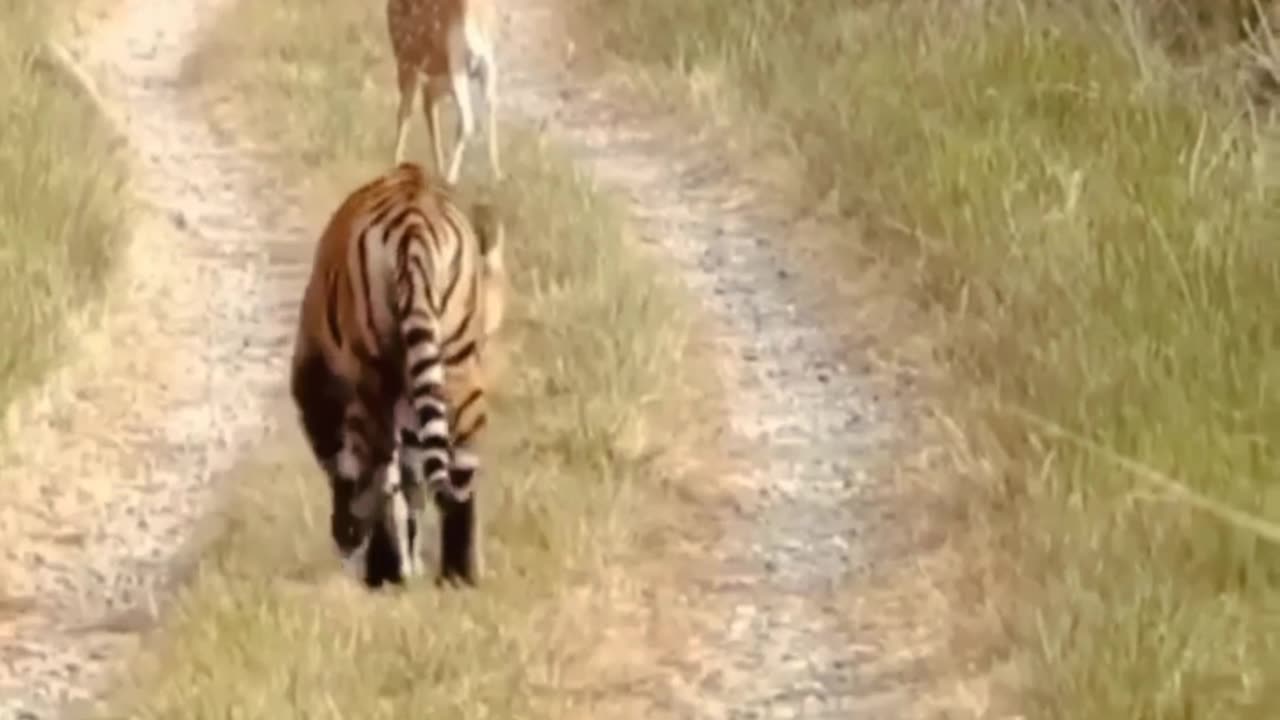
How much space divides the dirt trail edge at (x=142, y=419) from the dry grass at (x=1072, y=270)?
77 centimetres

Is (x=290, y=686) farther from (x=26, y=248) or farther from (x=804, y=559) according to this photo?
(x=26, y=248)

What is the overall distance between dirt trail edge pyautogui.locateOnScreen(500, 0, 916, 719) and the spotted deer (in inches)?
8.3

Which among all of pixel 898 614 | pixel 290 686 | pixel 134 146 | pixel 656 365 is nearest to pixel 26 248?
pixel 134 146

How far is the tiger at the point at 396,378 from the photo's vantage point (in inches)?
84.8

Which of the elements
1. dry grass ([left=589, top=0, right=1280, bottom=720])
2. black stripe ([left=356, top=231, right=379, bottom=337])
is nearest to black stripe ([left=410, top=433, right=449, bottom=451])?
black stripe ([left=356, top=231, right=379, bottom=337])

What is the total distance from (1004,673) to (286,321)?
3.09 feet

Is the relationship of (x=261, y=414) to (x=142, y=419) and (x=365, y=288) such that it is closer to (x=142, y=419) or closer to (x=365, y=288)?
(x=142, y=419)

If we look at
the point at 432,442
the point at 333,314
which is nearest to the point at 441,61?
the point at 333,314

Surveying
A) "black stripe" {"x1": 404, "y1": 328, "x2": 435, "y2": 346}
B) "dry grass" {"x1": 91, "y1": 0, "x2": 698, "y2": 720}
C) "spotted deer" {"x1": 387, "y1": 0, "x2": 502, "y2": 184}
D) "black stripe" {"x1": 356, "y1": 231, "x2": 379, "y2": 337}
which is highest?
"spotted deer" {"x1": 387, "y1": 0, "x2": 502, "y2": 184}

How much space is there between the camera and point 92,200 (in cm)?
298

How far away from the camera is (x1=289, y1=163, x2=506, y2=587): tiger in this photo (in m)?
2.15

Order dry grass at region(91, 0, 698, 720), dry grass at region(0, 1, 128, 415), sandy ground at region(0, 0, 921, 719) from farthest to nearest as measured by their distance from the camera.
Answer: dry grass at region(0, 1, 128, 415)
sandy ground at region(0, 0, 921, 719)
dry grass at region(91, 0, 698, 720)

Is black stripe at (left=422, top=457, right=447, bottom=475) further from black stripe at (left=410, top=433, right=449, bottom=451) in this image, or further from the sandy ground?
the sandy ground

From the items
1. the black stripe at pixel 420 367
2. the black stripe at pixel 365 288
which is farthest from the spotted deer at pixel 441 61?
the black stripe at pixel 420 367
